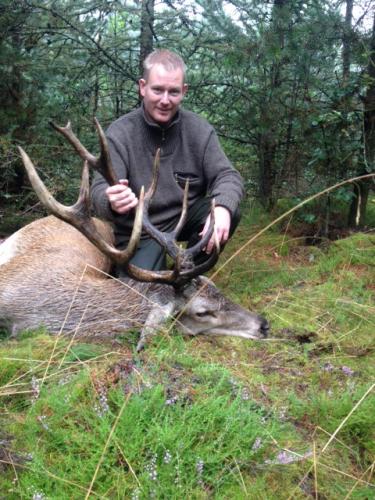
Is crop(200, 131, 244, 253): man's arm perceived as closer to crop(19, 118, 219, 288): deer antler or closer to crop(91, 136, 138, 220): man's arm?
crop(19, 118, 219, 288): deer antler

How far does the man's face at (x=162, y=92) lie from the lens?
441cm

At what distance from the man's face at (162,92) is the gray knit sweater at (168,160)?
0.37 ft

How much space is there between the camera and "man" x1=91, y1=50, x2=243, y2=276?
442cm

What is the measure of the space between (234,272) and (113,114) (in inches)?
114

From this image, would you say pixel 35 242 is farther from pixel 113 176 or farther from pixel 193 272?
pixel 193 272

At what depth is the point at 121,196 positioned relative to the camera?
12.6 feet

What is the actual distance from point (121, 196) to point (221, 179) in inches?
44.9

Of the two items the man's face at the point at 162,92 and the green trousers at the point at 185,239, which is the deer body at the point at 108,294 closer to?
the green trousers at the point at 185,239

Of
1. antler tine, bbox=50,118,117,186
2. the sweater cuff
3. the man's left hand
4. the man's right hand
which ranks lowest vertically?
the man's left hand

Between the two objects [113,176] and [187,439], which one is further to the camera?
[113,176]

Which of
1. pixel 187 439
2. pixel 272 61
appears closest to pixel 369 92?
pixel 272 61

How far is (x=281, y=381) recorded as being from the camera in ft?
10.6

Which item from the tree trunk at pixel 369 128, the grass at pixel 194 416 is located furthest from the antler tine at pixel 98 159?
the tree trunk at pixel 369 128

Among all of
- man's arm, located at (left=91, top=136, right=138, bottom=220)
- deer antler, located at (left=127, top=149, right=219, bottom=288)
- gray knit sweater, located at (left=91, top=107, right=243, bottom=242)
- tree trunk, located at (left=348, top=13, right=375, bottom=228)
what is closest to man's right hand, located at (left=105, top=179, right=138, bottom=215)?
man's arm, located at (left=91, top=136, right=138, bottom=220)
